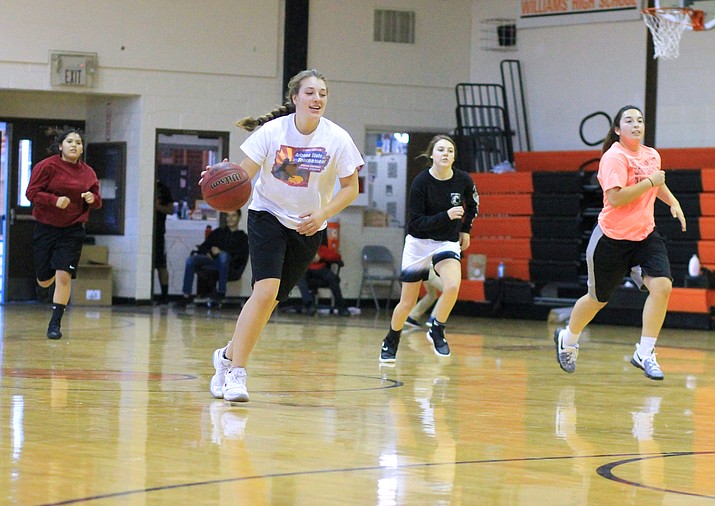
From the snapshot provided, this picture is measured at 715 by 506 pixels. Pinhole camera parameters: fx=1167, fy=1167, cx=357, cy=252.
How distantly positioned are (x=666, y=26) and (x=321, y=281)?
504 cm

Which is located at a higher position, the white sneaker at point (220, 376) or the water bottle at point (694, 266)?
the water bottle at point (694, 266)

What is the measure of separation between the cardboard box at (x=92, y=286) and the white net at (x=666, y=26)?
283 inches

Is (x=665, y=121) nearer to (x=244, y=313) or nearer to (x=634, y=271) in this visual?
(x=634, y=271)

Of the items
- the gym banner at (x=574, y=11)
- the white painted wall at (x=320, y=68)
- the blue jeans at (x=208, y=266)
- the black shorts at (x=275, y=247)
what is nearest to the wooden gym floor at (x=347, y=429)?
the black shorts at (x=275, y=247)

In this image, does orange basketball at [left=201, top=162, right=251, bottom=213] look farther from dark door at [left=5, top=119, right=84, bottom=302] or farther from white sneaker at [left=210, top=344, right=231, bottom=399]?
dark door at [left=5, top=119, right=84, bottom=302]

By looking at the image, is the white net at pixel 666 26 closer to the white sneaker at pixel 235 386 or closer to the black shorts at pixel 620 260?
the black shorts at pixel 620 260

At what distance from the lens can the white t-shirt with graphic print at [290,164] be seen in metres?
5.47

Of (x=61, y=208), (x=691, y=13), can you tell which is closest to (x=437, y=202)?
(x=61, y=208)

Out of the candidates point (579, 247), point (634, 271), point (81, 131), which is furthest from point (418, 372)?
point (81, 131)

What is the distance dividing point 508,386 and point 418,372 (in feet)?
2.75

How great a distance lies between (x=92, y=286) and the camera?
14781 mm

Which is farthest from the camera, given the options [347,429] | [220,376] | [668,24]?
[668,24]

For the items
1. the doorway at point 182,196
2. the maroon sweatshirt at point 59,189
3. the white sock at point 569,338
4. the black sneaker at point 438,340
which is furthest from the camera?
the doorway at point 182,196

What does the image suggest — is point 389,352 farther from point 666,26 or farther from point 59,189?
point 666,26
